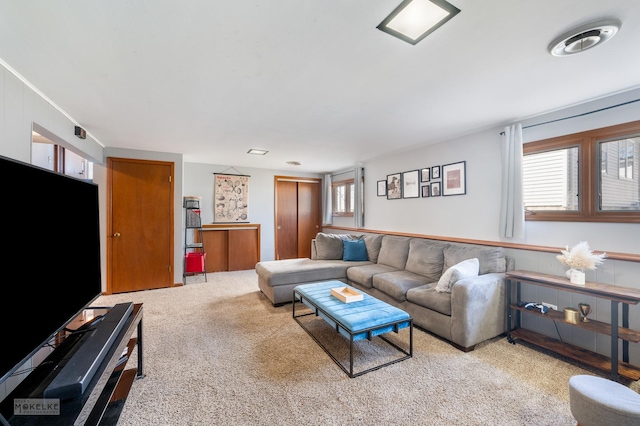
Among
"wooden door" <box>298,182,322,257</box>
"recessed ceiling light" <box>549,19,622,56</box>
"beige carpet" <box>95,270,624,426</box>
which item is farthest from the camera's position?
"wooden door" <box>298,182,322,257</box>

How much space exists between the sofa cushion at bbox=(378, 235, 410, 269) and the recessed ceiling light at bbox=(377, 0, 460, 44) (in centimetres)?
291

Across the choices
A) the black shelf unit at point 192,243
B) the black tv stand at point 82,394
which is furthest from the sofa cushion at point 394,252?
the black shelf unit at point 192,243

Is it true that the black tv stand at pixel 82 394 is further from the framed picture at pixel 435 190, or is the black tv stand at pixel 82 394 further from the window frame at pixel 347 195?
the window frame at pixel 347 195

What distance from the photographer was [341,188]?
6305 millimetres

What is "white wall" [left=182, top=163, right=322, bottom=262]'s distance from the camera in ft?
17.8

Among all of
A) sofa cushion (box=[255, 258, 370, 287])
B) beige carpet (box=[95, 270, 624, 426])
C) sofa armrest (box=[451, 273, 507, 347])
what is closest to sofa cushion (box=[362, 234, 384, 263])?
sofa cushion (box=[255, 258, 370, 287])

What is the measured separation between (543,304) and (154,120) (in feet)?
14.6

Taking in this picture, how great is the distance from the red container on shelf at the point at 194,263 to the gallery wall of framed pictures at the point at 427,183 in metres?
3.64

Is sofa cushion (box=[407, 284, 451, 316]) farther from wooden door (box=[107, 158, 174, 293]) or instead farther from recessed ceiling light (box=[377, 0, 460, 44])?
wooden door (box=[107, 158, 174, 293])

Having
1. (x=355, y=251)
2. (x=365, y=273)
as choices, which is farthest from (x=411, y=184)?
(x=365, y=273)

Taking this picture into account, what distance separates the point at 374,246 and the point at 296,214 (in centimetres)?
271

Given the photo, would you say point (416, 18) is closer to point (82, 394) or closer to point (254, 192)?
point (82, 394)

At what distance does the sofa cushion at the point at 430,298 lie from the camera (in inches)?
99.7

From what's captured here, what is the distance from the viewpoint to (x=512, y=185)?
113 inches
